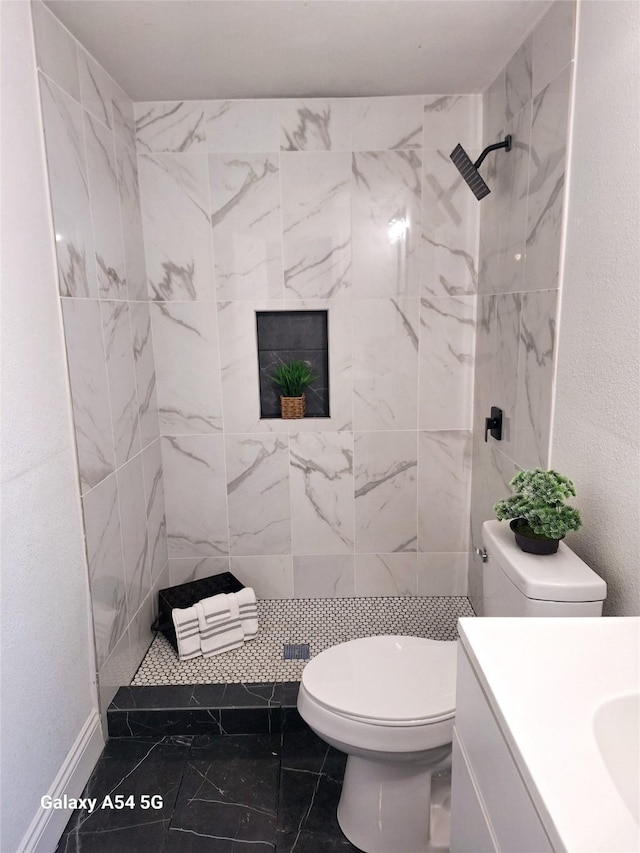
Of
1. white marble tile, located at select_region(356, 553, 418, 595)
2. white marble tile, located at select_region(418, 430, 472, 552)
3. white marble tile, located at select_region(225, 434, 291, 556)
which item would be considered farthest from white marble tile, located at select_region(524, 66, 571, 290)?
white marble tile, located at select_region(356, 553, 418, 595)

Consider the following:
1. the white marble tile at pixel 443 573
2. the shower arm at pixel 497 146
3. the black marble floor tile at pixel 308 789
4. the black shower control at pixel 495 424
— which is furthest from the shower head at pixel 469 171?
the black marble floor tile at pixel 308 789

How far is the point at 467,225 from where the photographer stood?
2.50 meters

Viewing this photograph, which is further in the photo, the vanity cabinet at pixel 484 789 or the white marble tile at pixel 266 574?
the white marble tile at pixel 266 574

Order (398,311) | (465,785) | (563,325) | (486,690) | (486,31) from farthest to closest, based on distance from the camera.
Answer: (398,311) → (486,31) → (563,325) → (465,785) → (486,690)

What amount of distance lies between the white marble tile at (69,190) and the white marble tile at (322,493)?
1169 millimetres

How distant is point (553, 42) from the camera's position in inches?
67.6

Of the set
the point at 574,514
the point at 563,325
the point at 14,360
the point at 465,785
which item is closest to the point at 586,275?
the point at 563,325

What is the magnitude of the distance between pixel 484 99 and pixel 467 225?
1.61ft

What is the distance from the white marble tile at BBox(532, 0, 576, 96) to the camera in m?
1.62

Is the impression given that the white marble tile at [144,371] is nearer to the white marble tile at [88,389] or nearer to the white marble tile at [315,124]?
the white marble tile at [88,389]

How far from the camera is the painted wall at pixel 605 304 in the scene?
1.33 m

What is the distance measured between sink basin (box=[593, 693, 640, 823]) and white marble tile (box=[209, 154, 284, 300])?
204 cm

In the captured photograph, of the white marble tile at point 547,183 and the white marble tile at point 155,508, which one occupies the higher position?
the white marble tile at point 547,183

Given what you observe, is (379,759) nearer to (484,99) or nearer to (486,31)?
(486,31)
